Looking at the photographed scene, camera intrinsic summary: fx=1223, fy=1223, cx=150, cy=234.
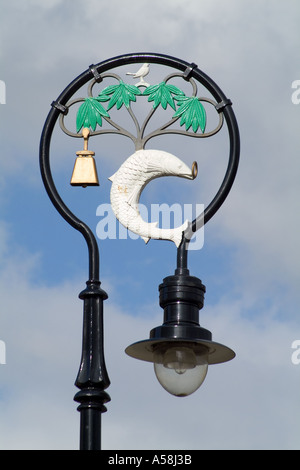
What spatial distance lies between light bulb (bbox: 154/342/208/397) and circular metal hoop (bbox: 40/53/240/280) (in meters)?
0.67

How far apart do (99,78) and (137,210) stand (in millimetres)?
1144

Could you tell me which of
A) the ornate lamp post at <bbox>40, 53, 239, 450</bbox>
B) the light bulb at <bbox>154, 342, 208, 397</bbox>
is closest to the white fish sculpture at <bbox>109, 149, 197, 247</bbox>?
the ornate lamp post at <bbox>40, 53, 239, 450</bbox>

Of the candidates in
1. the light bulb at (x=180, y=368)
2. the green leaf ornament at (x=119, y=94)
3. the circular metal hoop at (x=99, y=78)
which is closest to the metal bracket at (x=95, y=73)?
the circular metal hoop at (x=99, y=78)

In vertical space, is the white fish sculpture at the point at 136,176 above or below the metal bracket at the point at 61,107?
below

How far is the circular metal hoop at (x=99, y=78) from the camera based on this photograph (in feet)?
29.9

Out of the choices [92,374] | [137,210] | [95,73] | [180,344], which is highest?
[95,73]

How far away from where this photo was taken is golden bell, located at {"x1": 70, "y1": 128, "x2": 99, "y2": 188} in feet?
31.3

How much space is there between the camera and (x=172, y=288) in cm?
885

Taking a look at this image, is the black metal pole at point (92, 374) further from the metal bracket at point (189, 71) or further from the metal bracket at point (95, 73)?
the metal bracket at point (189, 71)

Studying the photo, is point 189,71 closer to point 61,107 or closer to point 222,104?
point 222,104

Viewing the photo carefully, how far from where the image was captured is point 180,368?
870cm

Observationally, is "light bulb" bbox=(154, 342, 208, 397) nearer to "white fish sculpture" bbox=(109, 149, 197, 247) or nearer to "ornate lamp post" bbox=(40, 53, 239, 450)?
"ornate lamp post" bbox=(40, 53, 239, 450)

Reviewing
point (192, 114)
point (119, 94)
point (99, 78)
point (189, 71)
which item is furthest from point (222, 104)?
point (99, 78)

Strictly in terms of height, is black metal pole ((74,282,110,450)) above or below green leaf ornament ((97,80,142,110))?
below
